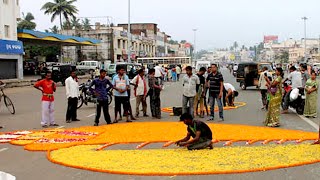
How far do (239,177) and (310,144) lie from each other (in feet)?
10.2

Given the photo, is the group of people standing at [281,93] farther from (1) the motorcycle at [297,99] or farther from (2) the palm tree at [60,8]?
(2) the palm tree at [60,8]

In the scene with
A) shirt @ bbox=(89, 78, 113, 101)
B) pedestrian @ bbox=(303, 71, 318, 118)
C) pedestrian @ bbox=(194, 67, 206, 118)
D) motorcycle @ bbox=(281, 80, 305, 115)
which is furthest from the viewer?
motorcycle @ bbox=(281, 80, 305, 115)

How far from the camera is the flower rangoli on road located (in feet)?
24.1

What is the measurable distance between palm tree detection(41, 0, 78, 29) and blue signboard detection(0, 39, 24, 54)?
1493 inches

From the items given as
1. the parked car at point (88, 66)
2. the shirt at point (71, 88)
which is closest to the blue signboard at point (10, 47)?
the parked car at point (88, 66)

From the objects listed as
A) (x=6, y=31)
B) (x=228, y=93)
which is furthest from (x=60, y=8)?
(x=228, y=93)

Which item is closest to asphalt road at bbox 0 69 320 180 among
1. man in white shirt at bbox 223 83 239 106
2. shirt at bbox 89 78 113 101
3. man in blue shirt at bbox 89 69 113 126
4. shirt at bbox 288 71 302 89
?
man in blue shirt at bbox 89 69 113 126

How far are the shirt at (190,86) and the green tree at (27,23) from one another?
251 ft

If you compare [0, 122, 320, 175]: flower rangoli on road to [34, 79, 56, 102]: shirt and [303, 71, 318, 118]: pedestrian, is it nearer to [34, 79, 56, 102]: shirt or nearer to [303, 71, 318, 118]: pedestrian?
[34, 79, 56, 102]: shirt

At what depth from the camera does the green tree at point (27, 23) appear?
86.0m

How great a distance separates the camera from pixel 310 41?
18912 centimetres

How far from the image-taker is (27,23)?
87.1 meters

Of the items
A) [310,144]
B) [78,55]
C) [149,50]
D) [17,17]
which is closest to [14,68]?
[17,17]

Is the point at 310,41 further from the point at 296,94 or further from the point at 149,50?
the point at 296,94
